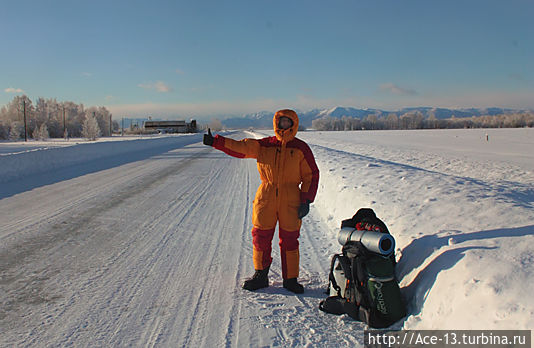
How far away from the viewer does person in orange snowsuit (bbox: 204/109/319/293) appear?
3715mm

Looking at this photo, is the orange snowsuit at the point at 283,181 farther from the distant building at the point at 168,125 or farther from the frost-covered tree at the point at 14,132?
the distant building at the point at 168,125

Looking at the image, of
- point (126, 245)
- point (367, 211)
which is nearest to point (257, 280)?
point (367, 211)

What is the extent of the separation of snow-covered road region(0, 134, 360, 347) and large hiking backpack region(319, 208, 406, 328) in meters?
0.15

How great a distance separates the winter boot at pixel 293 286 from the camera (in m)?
3.69

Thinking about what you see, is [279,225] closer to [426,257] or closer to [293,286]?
[293,286]

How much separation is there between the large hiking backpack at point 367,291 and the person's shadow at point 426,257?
17 cm

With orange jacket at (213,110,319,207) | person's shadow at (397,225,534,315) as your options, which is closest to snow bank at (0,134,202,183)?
orange jacket at (213,110,319,207)

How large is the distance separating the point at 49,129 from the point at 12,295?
96.7 m

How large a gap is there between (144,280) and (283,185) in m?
1.79

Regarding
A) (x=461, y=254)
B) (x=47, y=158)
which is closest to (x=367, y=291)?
(x=461, y=254)

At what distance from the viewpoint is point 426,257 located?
3.37 m

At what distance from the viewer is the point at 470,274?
2.72 metres

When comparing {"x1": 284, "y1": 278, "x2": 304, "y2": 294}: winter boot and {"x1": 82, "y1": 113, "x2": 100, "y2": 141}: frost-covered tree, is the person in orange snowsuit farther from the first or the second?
{"x1": 82, "y1": 113, "x2": 100, "y2": 141}: frost-covered tree

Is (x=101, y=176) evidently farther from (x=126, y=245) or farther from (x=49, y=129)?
(x=49, y=129)
